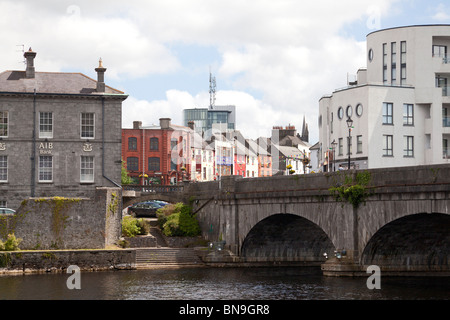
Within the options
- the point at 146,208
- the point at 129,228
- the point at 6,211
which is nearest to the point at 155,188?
the point at 146,208

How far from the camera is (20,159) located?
220ft

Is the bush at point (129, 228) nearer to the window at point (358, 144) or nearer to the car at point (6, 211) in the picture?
the car at point (6, 211)

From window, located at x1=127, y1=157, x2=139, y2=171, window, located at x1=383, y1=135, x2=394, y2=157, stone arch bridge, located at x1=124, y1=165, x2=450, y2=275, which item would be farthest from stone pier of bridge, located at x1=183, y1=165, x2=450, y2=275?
window, located at x1=127, y1=157, x2=139, y2=171

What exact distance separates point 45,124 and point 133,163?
55116mm

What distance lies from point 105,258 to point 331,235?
56.3 ft

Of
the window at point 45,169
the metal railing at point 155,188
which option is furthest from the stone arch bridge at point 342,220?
the window at point 45,169

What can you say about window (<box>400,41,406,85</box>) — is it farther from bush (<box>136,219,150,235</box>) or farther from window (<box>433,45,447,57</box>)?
bush (<box>136,219,150,235</box>)

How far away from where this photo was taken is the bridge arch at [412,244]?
5016 cm

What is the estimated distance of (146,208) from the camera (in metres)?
82.1

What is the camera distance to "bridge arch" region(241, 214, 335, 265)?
65.3m

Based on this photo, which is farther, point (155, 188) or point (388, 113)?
point (155, 188)

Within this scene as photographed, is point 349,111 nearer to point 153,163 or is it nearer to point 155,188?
point 155,188
